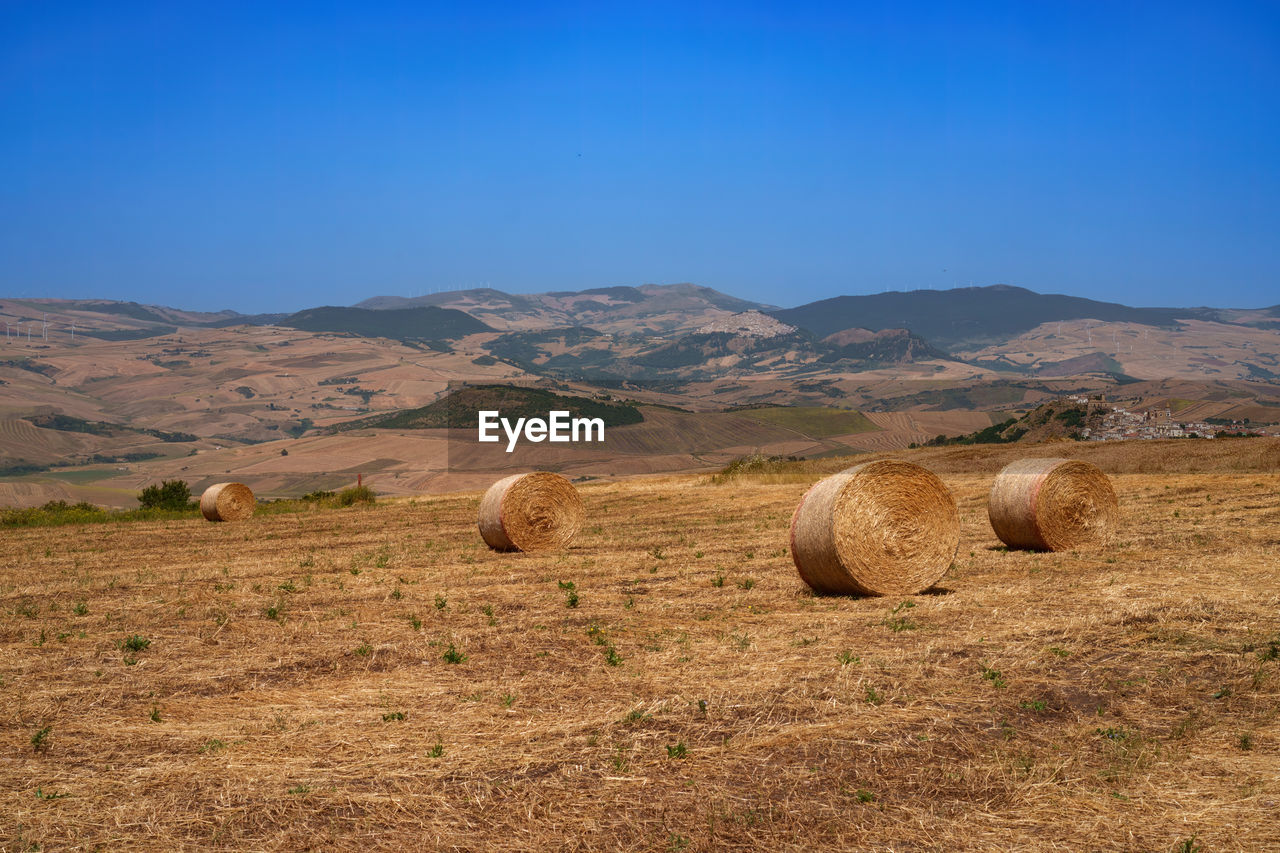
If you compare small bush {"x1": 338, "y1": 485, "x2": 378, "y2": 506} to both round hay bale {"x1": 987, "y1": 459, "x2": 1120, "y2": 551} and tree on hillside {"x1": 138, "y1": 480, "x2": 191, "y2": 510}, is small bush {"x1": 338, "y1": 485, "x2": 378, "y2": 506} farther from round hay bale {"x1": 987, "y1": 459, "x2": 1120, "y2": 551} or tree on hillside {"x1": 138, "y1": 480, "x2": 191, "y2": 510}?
round hay bale {"x1": 987, "y1": 459, "x2": 1120, "y2": 551}

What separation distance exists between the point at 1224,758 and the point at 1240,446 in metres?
31.4

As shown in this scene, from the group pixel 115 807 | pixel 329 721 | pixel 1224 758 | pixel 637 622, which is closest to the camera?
pixel 115 807

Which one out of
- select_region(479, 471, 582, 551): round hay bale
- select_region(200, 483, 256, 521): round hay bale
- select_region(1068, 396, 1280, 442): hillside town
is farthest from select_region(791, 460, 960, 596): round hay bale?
select_region(1068, 396, 1280, 442): hillside town

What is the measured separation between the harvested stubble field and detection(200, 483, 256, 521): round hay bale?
17317mm

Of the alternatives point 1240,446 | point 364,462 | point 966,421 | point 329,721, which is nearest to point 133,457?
point 364,462

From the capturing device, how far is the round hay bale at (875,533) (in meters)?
13.4

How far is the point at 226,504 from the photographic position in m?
33.6

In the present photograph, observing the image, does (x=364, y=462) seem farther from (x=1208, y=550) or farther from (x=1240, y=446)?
(x=1208, y=550)

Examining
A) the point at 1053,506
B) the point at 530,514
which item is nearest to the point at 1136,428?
the point at 1053,506

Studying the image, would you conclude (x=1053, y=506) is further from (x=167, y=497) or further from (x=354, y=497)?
(x=167, y=497)

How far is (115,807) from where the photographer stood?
6508mm

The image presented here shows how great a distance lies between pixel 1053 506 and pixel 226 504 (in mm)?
25547

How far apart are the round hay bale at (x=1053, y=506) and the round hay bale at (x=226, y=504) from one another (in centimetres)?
2433

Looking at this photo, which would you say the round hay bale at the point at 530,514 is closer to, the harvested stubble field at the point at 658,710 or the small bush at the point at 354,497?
the harvested stubble field at the point at 658,710
